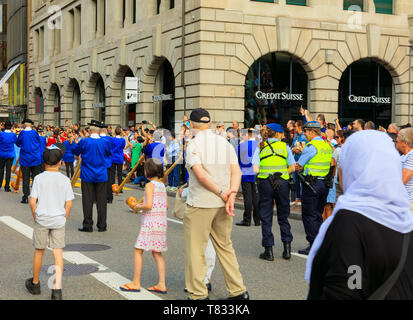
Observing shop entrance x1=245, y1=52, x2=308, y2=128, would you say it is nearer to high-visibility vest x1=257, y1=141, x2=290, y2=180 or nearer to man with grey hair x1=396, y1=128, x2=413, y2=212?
high-visibility vest x1=257, y1=141, x2=290, y2=180

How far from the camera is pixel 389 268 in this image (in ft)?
9.66

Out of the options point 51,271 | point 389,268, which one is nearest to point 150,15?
point 51,271

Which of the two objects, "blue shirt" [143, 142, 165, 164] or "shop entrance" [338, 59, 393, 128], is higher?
"shop entrance" [338, 59, 393, 128]

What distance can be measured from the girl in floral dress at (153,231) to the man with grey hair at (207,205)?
0.58m

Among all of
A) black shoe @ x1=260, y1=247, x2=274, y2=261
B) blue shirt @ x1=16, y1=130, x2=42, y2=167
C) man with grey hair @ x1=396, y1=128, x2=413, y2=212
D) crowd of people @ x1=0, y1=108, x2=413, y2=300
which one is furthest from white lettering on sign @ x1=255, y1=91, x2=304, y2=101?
man with grey hair @ x1=396, y1=128, x2=413, y2=212

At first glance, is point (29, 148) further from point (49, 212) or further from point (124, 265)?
point (49, 212)

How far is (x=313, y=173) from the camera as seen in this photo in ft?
27.9

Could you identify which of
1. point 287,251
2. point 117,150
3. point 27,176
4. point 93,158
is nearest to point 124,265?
point 287,251

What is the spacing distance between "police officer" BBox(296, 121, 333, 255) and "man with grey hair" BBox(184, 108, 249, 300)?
9.68 ft

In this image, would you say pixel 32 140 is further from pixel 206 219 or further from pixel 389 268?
pixel 389 268

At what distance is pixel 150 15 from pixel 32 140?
13.3 metres

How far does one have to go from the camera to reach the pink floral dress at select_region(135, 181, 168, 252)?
240 inches

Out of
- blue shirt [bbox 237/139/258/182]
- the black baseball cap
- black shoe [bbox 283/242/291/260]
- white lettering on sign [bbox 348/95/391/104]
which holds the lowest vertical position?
black shoe [bbox 283/242/291/260]

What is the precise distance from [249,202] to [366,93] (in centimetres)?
1642
